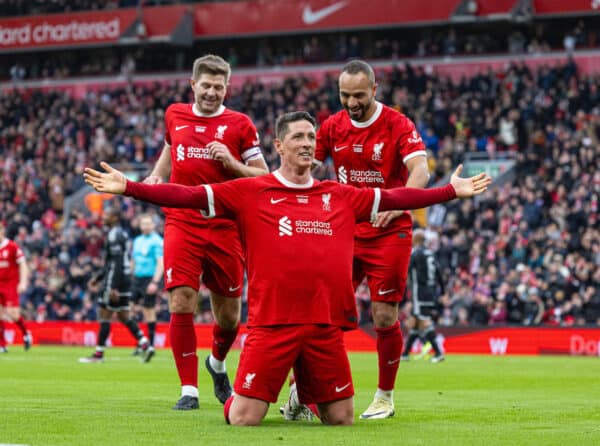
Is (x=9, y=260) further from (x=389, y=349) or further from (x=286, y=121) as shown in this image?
(x=286, y=121)

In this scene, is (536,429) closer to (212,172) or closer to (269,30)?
(212,172)

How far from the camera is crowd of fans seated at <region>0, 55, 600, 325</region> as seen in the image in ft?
88.8

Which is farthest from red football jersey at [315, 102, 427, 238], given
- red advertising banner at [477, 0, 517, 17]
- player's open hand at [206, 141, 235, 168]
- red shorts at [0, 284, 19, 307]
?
red advertising banner at [477, 0, 517, 17]

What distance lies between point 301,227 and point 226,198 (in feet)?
1.78

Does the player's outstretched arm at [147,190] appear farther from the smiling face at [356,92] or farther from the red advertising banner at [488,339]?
the red advertising banner at [488,339]

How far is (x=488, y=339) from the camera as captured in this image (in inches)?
1004

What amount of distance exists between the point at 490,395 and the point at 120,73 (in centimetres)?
3631

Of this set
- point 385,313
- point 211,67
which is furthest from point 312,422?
point 211,67

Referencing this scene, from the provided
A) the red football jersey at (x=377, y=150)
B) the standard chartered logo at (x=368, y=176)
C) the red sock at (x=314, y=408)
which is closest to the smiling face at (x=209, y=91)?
the red football jersey at (x=377, y=150)

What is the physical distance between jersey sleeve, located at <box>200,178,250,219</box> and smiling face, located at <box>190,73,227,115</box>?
2.09 meters

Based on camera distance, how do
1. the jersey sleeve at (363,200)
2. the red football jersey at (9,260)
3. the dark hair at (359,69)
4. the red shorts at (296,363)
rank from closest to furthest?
the red shorts at (296,363), the jersey sleeve at (363,200), the dark hair at (359,69), the red football jersey at (9,260)

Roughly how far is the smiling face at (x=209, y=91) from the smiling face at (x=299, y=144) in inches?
82.2

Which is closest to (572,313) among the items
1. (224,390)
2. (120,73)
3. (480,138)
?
(480,138)

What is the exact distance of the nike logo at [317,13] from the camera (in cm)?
4200
